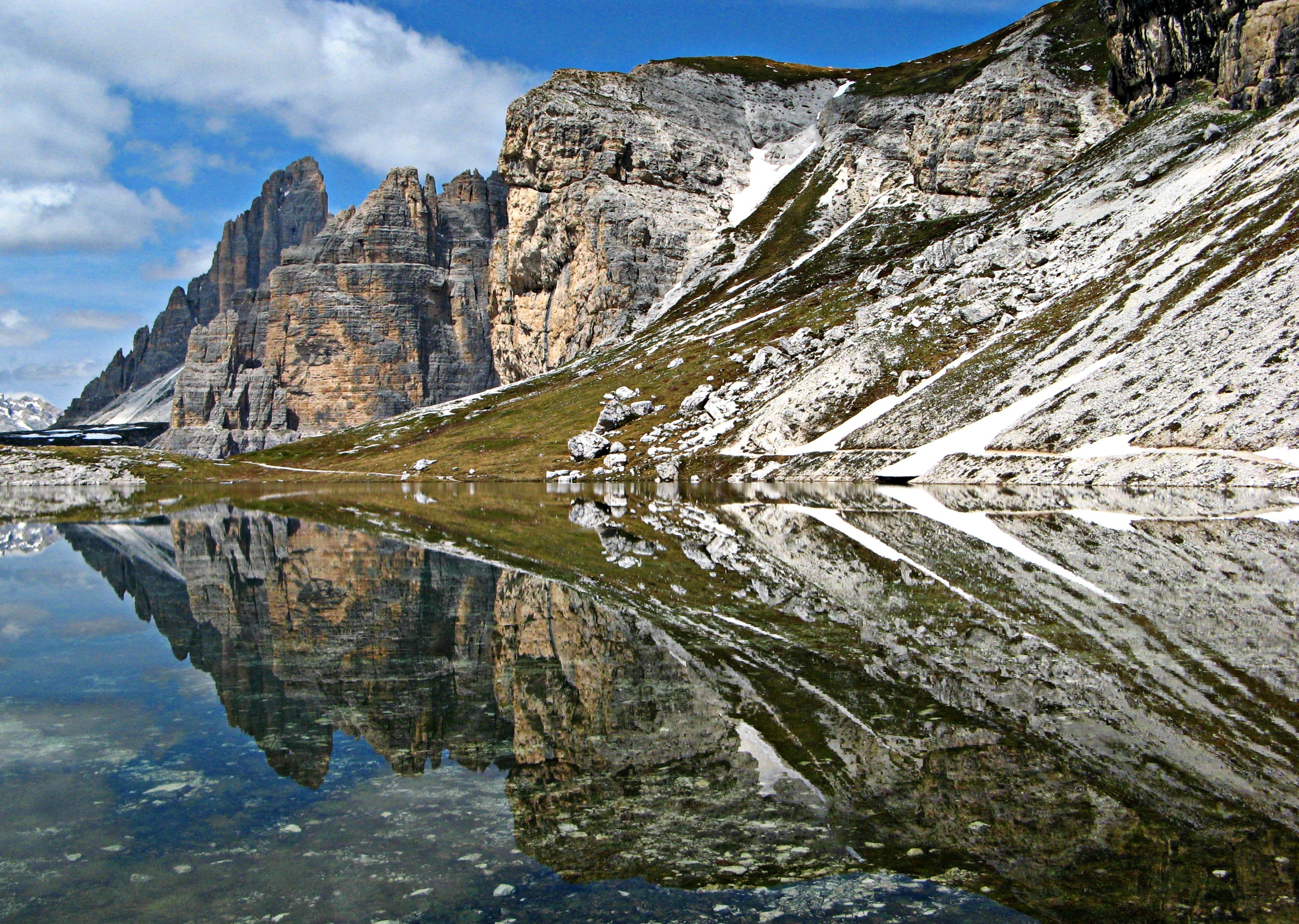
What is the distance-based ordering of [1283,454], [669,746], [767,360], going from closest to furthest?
[669,746]
[1283,454]
[767,360]

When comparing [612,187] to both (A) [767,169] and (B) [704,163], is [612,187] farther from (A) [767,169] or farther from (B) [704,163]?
(A) [767,169]

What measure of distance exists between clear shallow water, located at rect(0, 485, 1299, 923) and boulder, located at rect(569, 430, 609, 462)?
3205 inches

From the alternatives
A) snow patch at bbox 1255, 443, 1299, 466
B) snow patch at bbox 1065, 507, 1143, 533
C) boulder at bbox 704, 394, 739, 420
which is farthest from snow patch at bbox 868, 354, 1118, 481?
boulder at bbox 704, 394, 739, 420

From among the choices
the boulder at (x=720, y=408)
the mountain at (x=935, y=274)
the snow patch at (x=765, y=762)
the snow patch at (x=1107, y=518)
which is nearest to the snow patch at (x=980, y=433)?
the mountain at (x=935, y=274)

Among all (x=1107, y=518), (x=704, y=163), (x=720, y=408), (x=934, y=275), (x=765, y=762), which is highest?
(x=704, y=163)

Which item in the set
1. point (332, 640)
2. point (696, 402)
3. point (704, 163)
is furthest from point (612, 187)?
point (332, 640)

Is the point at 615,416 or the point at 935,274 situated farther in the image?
the point at 615,416

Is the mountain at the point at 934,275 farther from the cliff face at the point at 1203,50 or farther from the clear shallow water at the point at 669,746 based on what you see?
the clear shallow water at the point at 669,746

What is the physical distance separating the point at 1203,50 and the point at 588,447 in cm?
9860

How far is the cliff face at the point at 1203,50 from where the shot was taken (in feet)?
319

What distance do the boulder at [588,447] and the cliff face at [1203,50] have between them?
86.3 m

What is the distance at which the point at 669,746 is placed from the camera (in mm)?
11109

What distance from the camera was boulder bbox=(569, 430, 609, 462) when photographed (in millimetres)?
106500

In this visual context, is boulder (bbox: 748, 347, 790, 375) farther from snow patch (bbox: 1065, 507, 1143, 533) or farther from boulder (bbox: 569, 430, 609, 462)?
Result: snow patch (bbox: 1065, 507, 1143, 533)
